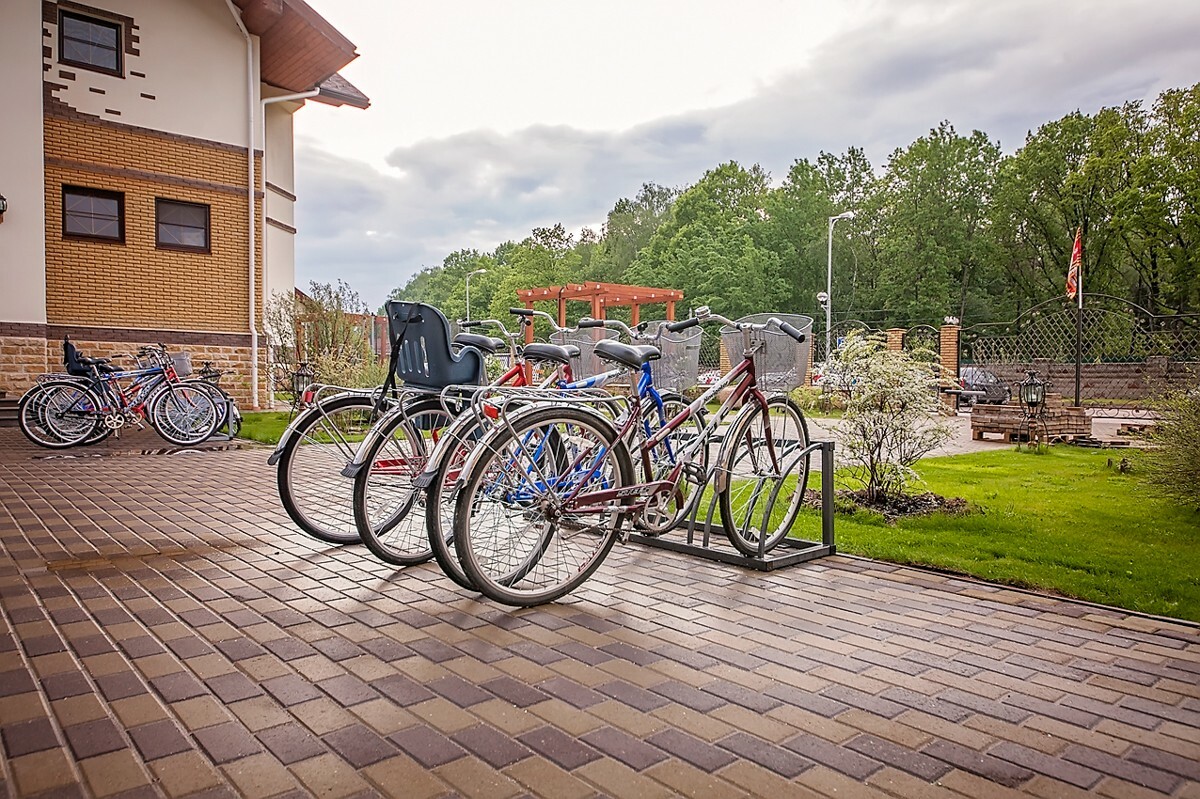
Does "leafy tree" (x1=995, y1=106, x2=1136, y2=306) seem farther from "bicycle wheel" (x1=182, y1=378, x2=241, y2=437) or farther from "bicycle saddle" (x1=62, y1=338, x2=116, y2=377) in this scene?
"bicycle saddle" (x1=62, y1=338, x2=116, y2=377)

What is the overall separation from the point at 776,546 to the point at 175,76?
1336 cm

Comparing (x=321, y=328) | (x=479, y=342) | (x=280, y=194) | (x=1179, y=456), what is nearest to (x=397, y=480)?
(x=479, y=342)

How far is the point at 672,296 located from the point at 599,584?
60.8ft

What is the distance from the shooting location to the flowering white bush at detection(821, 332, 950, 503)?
538 centimetres

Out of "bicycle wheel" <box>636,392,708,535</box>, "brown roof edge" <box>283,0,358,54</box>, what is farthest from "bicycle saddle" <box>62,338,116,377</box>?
"bicycle wheel" <box>636,392,708,535</box>

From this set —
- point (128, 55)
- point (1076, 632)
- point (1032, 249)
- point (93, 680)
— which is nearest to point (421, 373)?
point (93, 680)

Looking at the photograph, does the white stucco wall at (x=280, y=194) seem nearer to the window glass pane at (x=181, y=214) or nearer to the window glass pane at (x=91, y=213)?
the window glass pane at (x=181, y=214)

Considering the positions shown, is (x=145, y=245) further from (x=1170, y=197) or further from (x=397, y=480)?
(x=1170, y=197)

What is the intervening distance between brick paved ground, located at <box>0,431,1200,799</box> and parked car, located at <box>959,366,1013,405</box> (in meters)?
19.0

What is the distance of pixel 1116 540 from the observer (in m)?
4.64

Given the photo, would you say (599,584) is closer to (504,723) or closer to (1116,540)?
(504,723)

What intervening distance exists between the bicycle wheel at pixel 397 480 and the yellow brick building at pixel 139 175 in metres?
10.2

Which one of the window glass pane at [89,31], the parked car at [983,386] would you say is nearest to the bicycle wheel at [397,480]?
the window glass pane at [89,31]

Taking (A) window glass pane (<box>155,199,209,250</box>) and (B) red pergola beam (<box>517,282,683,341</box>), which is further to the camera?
(B) red pergola beam (<box>517,282,683,341</box>)
